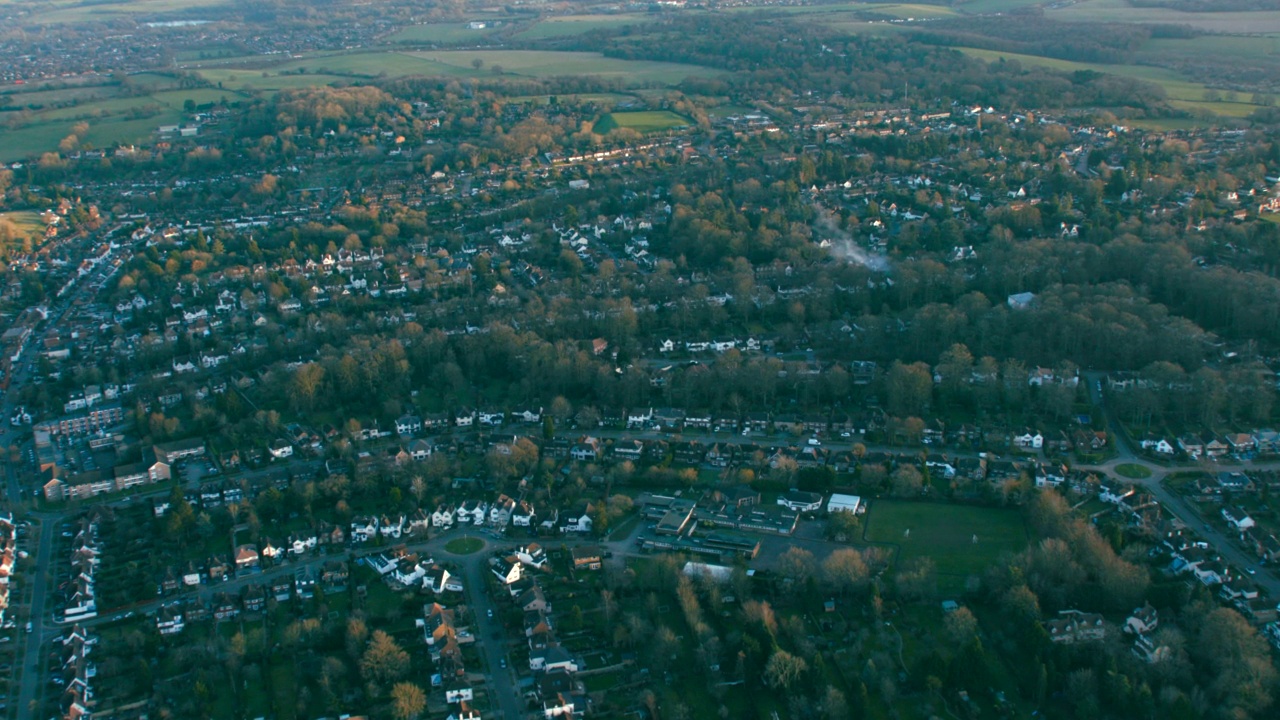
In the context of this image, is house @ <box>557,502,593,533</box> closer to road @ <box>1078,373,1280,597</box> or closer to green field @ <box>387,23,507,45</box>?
road @ <box>1078,373,1280,597</box>

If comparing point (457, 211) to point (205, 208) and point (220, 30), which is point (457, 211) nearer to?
point (205, 208)

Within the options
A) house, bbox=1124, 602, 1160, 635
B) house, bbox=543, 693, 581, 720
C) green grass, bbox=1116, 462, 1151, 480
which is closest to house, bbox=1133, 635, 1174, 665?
house, bbox=1124, 602, 1160, 635

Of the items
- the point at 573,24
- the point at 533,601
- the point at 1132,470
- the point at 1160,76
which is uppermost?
the point at 1160,76

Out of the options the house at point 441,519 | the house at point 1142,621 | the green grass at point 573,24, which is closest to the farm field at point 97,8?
the green grass at point 573,24

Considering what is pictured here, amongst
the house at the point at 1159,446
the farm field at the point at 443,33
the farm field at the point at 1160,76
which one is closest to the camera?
the house at the point at 1159,446

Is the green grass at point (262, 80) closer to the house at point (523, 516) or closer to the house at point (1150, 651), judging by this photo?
the house at point (523, 516)

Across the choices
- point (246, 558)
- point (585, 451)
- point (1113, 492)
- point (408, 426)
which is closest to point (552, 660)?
point (246, 558)

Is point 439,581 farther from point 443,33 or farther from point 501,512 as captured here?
point 443,33

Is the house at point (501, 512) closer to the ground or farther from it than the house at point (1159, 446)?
closer to the ground
